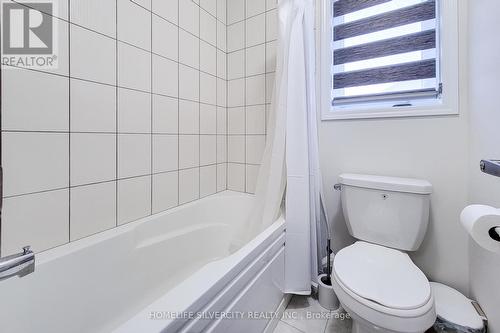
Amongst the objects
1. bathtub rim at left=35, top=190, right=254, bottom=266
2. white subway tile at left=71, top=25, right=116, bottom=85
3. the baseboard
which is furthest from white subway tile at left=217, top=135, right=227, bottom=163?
the baseboard

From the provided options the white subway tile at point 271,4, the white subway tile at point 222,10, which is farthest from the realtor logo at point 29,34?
the white subway tile at point 271,4

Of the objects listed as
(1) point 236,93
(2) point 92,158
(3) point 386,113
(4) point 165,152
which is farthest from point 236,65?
(2) point 92,158

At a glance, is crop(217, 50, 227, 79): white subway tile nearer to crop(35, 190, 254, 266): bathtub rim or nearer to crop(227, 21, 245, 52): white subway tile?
crop(227, 21, 245, 52): white subway tile

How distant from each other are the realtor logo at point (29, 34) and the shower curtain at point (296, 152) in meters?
1.08

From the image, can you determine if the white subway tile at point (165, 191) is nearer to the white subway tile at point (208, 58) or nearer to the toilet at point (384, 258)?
the white subway tile at point (208, 58)

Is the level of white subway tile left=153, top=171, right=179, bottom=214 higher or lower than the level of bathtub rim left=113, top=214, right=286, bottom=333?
higher

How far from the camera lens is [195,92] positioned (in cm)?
157

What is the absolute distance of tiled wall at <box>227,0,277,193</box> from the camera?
1.68 metres

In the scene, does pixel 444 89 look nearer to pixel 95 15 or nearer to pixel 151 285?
pixel 95 15

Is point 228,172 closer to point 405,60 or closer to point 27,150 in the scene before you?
point 27,150

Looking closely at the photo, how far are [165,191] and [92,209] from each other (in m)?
0.41

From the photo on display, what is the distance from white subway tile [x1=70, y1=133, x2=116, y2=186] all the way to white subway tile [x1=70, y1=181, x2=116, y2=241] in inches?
1.6

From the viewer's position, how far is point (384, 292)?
83cm

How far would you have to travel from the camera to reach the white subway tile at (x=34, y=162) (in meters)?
0.80
